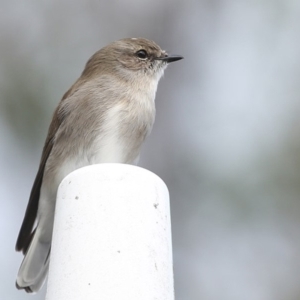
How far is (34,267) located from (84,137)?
0.71 meters

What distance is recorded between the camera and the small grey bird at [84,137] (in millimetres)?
4012

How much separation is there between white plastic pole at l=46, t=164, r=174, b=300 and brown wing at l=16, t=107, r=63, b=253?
5.39 feet

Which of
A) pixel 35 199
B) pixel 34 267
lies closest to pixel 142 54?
pixel 35 199

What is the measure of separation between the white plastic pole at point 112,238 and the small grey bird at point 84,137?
142 cm

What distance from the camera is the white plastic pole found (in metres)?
2.32

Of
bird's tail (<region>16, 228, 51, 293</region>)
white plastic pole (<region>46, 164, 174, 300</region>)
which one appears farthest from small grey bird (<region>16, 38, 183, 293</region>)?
white plastic pole (<region>46, 164, 174, 300</region>)

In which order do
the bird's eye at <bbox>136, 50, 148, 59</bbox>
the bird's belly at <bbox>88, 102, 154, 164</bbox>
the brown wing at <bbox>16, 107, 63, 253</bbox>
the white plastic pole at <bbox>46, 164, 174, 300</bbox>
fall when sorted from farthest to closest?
the bird's eye at <bbox>136, 50, 148, 59</bbox> → the brown wing at <bbox>16, 107, 63, 253</bbox> → the bird's belly at <bbox>88, 102, 154, 164</bbox> → the white plastic pole at <bbox>46, 164, 174, 300</bbox>

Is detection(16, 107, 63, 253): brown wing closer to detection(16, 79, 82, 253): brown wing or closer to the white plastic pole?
detection(16, 79, 82, 253): brown wing

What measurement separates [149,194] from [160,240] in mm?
152

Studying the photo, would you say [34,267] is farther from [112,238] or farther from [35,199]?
[112,238]

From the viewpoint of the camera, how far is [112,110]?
4059mm

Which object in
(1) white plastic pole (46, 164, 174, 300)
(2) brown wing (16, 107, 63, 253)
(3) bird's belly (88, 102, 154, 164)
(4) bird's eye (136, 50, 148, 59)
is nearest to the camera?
(1) white plastic pole (46, 164, 174, 300)

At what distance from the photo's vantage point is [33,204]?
434cm

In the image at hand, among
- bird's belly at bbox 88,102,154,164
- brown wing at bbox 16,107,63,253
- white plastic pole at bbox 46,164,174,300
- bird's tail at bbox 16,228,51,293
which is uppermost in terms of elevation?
white plastic pole at bbox 46,164,174,300
